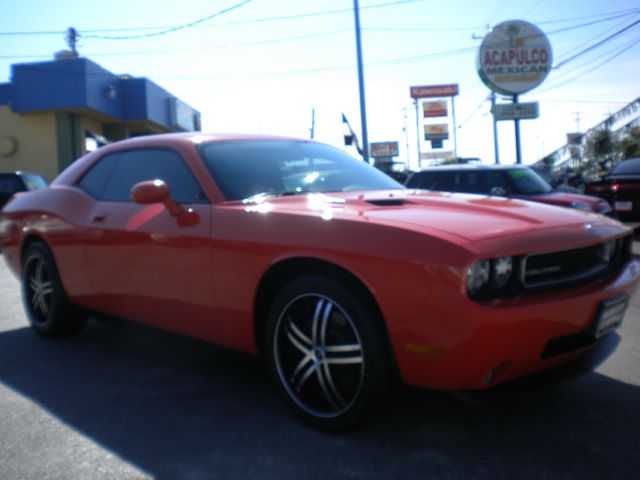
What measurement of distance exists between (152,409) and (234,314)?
0.66 metres

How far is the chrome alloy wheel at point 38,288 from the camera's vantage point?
500cm

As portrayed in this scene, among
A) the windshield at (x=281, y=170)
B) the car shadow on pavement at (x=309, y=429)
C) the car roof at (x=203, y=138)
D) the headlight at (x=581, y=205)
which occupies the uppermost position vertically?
the car roof at (x=203, y=138)

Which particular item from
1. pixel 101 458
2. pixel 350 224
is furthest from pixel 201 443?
pixel 350 224

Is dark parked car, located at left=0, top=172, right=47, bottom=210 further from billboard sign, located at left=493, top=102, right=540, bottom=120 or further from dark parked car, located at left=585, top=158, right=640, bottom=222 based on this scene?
billboard sign, located at left=493, top=102, right=540, bottom=120

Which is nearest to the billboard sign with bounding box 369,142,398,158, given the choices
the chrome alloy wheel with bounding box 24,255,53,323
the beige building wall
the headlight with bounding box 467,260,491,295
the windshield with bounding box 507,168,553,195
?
the beige building wall

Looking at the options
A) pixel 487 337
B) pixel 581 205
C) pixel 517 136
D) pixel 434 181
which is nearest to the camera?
pixel 487 337

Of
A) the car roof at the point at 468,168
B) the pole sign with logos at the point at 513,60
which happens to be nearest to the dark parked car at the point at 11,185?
the car roof at the point at 468,168

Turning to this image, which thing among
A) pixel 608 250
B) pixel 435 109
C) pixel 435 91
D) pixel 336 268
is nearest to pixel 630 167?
pixel 608 250

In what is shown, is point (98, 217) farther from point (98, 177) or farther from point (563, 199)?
point (563, 199)

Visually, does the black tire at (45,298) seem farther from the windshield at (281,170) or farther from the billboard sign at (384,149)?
the billboard sign at (384,149)

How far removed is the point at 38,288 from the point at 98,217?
118 cm

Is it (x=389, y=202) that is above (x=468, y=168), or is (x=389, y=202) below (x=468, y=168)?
below

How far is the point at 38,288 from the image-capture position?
5.10 m

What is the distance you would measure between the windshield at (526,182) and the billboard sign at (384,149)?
91320 millimetres
